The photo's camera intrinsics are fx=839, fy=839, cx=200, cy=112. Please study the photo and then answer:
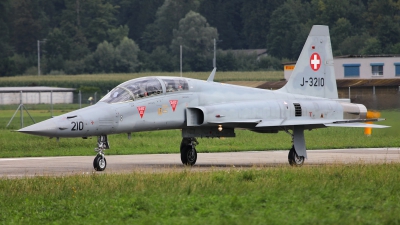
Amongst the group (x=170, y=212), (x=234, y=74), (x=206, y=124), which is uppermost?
(x=234, y=74)

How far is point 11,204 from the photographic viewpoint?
1326cm

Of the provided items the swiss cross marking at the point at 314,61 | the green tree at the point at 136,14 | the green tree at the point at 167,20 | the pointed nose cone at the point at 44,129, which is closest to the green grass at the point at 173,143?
the swiss cross marking at the point at 314,61

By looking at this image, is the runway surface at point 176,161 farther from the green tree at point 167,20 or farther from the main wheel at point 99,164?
the green tree at point 167,20

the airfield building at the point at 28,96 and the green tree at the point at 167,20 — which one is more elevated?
the green tree at the point at 167,20

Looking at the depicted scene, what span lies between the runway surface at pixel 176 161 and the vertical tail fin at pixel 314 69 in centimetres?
194

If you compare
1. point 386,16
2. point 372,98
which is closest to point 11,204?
point 372,98

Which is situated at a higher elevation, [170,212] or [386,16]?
[386,16]

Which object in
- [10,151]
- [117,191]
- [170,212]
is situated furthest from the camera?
Result: [10,151]

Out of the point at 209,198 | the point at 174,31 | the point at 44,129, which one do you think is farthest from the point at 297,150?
the point at 174,31

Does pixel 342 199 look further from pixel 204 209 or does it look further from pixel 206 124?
pixel 206 124

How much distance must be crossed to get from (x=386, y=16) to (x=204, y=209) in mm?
85447

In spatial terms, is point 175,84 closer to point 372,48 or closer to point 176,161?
point 176,161

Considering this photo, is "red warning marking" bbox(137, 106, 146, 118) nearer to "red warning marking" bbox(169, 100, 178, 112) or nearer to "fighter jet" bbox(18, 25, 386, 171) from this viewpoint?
"fighter jet" bbox(18, 25, 386, 171)

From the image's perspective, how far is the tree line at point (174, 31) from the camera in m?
98.7
